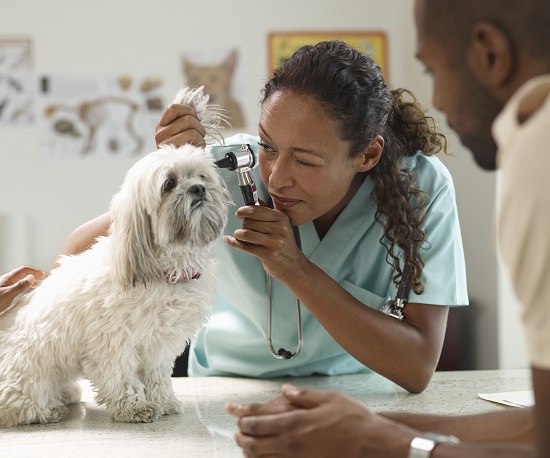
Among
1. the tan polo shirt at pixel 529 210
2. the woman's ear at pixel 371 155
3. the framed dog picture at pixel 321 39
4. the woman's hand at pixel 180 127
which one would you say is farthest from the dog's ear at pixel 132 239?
the framed dog picture at pixel 321 39

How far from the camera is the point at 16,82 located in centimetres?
348

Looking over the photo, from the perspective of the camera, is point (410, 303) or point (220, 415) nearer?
point (220, 415)

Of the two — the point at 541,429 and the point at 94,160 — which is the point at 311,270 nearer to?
the point at 541,429

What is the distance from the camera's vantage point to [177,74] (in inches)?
140

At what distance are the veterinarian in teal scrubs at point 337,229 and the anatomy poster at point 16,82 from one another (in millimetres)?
2082

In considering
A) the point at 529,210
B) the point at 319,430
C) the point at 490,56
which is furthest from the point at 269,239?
the point at 529,210

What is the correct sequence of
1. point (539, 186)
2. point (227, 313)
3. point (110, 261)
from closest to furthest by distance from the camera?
point (539, 186) → point (110, 261) → point (227, 313)

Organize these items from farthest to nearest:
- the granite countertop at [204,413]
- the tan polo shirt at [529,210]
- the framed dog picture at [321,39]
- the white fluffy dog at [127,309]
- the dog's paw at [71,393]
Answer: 1. the framed dog picture at [321,39]
2. the dog's paw at [71,393]
3. the white fluffy dog at [127,309]
4. the granite countertop at [204,413]
5. the tan polo shirt at [529,210]

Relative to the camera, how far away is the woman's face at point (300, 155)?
1437mm

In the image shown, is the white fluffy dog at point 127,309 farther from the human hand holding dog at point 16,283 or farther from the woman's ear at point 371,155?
the woman's ear at point 371,155

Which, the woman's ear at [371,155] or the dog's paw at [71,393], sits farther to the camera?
the woman's ear at [371,155]

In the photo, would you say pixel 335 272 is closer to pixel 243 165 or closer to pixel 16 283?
pixel 243 165

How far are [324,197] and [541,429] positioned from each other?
876 millimetres

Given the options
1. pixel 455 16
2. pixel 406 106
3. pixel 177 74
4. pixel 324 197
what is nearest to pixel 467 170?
pixel 177 74
